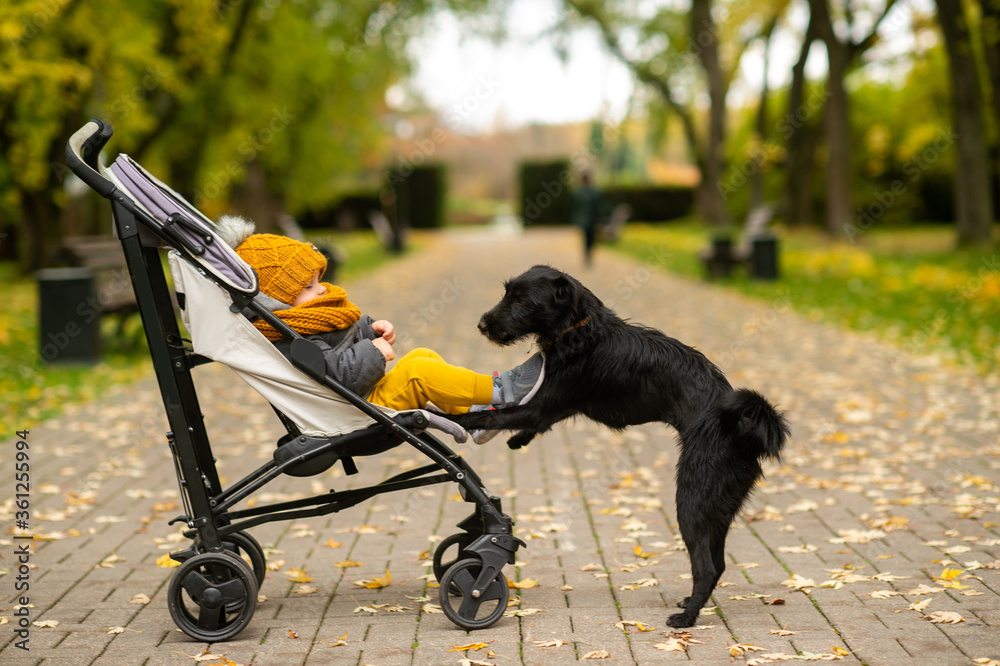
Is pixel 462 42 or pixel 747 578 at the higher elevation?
pixel 462 42

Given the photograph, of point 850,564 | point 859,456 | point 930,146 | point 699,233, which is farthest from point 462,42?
point 850,564

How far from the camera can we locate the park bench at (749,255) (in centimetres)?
1720

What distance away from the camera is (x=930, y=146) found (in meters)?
28.8

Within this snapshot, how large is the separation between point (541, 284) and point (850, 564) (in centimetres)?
197

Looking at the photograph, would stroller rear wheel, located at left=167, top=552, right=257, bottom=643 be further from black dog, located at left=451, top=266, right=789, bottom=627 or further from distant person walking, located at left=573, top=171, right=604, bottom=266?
Result: distant person walking, located at left=573, top=171, right=604, bottom=266

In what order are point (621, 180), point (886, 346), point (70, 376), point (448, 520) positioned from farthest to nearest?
point (621, 180), point (886, 346), point (70, 376), point (448, 520)

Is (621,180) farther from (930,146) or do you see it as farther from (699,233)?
(930,146)

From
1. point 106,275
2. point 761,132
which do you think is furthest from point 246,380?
point 761,132

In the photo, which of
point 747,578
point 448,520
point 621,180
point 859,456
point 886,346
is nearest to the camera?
point 747,578

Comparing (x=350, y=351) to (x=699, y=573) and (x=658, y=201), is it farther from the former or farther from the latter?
(x=658, y=201)

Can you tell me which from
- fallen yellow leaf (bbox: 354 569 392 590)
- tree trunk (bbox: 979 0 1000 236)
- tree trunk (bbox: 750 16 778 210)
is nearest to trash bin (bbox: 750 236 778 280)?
tree trunk (bbox: 979 0 1000 236)

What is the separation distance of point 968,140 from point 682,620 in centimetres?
1668

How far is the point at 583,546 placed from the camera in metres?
4.70

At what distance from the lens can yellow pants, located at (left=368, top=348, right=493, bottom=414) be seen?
3648 mm
